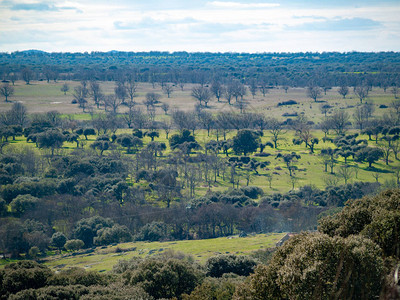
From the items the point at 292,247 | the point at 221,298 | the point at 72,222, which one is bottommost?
the point at 72,222

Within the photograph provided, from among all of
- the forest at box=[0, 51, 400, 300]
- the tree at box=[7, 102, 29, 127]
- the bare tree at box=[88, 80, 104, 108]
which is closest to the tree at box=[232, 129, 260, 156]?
the forest at box=[0, 51, 400, 300]

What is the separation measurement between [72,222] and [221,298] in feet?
118

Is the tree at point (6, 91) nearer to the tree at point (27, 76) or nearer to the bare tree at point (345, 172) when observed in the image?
the tree at point (27, 76)

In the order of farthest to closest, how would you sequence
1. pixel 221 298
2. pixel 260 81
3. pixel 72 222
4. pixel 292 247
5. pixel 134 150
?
pixel 260 81, pixel 134 150, pixel 72 222, pixel 221 298, pixel 292 247

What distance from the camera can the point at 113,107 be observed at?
131m

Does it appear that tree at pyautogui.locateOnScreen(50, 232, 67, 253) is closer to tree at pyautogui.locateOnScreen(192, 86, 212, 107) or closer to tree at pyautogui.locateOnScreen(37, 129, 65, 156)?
tree at pyautogui.locateOnScreen(37, 129, 65, 156)

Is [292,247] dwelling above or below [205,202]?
above

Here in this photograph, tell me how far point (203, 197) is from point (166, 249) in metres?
17.3

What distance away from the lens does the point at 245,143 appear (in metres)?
84.6

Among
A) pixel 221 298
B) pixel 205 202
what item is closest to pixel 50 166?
pixel 205 202

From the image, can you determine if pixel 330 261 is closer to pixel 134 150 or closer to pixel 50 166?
pixel 50 166

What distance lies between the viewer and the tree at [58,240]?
158 feet

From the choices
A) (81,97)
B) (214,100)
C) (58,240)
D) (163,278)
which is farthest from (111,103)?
(163,278)

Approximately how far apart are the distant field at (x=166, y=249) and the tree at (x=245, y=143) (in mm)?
36676
